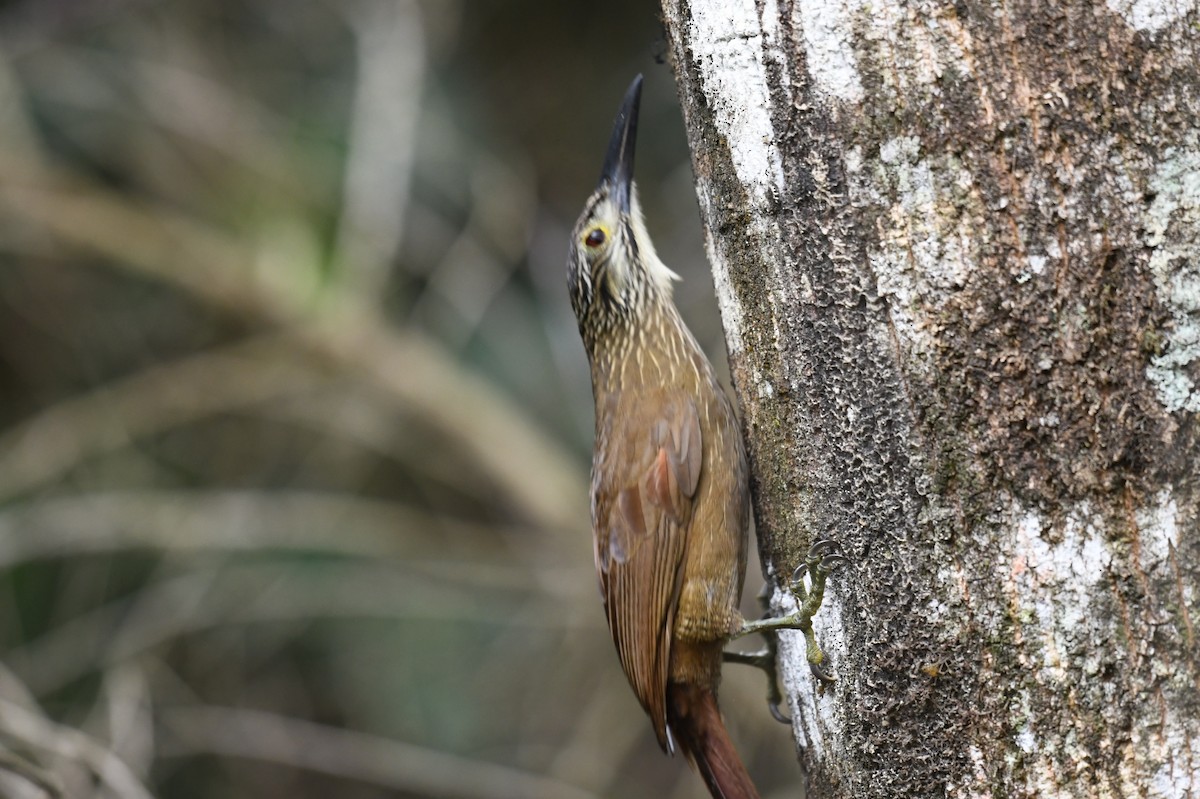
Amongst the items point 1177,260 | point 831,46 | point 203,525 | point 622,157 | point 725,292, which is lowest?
point 1177,260

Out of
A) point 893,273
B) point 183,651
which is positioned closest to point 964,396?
point 893,273

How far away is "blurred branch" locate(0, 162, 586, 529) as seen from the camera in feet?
16.8

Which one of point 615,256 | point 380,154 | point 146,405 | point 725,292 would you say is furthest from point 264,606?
point 725,292

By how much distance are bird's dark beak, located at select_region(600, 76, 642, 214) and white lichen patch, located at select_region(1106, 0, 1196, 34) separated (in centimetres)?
159

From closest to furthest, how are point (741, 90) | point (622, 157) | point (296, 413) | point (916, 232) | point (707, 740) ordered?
point (916, 232), point (741, 90), point (707, 740), point (622, 157), point (296, 413)

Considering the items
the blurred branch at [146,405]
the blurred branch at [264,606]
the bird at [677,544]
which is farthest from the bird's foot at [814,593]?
the blurred branch at [146,405]

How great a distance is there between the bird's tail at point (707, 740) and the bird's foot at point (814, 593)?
2.16 feet

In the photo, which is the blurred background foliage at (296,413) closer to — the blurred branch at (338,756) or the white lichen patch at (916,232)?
the blurred branch at (338,756)

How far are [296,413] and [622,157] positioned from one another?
283 cm

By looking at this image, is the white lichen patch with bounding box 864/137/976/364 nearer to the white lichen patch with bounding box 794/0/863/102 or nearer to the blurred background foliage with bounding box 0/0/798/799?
the white lichen patch with bounding box 794/0/863/102

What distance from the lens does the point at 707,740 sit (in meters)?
2.65

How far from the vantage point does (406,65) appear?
17.4ft

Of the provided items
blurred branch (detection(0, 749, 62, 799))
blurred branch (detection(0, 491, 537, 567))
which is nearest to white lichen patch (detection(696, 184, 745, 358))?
blurred branch (detection(0, 749, 62, 799))

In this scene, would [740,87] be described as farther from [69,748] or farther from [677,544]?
[69,748]
